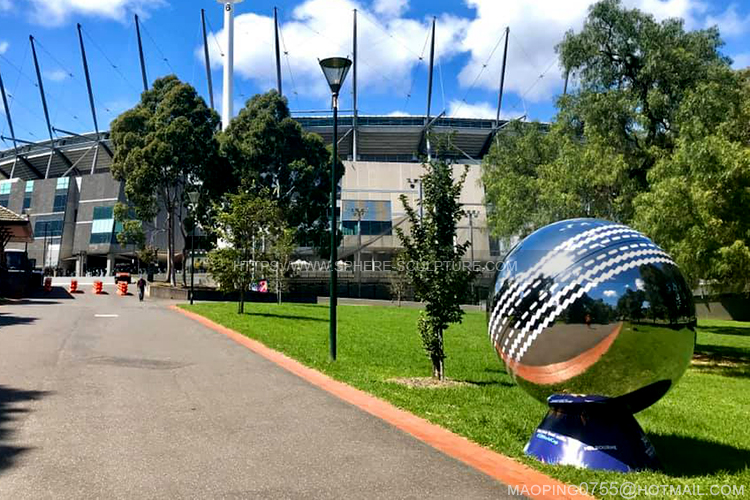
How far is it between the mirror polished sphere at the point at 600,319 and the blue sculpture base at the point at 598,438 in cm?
10

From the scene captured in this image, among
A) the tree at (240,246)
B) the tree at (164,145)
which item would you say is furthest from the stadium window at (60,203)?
the tree at (240,246)

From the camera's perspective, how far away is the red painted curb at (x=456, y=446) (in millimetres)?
4703

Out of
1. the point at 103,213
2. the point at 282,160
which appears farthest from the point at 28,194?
the point at 282,160

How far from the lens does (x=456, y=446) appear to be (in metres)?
6.00

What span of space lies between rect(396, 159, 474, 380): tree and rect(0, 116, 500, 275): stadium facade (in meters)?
64.3

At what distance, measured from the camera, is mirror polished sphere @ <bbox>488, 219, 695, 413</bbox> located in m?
4.89

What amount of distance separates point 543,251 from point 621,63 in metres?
18.2

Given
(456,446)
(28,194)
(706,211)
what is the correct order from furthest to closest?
(28,194)
(706,211)
(456,446)

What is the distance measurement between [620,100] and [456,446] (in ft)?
55.4

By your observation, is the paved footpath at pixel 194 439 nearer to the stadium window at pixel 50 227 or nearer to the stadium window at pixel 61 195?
the stadium window at pixel 50 227

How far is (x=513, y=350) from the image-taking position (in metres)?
5.34

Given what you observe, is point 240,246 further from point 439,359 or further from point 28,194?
point 28,194

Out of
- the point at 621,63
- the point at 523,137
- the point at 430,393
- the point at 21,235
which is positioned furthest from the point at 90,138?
the point at 430,393

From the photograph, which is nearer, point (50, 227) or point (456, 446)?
point (456, 446)
